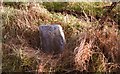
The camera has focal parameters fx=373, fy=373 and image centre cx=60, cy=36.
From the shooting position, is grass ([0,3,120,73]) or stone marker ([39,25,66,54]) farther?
stone marker ([39,25,66,54])

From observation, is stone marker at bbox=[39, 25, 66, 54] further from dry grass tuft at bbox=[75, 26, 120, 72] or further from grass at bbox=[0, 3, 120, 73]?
dry grass tuft at bbox=[75, 26, 120, 72]

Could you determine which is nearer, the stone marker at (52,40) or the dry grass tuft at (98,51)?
the dry grass tuft at (98,51)

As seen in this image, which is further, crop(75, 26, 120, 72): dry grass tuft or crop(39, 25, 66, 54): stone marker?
crop(39, 25, 66, 54): stone marker

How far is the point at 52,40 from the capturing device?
4496 mm

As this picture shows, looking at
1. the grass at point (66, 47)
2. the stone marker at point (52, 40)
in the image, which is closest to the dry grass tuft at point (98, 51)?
the grass at point (66, 47)

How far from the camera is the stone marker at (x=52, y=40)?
4.48 m

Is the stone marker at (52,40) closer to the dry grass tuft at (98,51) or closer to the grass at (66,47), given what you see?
the grass at (66,47)

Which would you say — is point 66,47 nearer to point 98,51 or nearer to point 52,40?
point 52,40

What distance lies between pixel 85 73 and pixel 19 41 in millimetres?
916

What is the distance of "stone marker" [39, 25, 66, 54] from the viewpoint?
176 inches

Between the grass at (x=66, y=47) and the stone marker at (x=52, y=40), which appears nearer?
the grass at (x=66, y=47)

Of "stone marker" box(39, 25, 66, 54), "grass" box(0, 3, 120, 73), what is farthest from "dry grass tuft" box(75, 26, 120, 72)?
"stone marker" box(39, 25, 66, 54)

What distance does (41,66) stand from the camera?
4.16 m

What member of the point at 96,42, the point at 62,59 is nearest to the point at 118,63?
the point at 96,42
